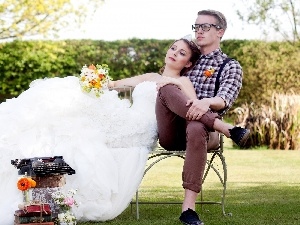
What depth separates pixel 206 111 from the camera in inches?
165

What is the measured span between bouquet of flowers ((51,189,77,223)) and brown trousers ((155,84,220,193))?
2.15 feet

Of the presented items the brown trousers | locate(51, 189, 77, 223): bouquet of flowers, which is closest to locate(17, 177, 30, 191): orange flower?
locate(51, 189, 77, 223): bouquet of flowers

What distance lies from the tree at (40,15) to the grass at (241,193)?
15.6 ft

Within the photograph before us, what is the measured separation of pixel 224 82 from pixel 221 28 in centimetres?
42

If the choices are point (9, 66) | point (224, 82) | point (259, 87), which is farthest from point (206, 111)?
point (9, 66)

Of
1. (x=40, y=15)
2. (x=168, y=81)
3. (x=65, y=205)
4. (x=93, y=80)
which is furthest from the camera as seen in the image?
(x=40, y=15)

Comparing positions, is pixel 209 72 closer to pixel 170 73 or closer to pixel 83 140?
pixel 170 73

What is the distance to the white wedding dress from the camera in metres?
4.24

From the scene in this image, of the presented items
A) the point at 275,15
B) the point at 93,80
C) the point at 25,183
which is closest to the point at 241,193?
the point at 93,80

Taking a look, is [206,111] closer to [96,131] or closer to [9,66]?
[96,131]

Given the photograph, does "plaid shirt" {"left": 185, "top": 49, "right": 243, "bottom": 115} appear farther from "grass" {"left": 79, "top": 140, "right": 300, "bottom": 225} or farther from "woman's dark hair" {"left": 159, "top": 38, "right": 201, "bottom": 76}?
"grass" {"left": 79, "top": 140, "right": 300, "bottom": 225}

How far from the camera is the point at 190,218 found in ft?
13.2

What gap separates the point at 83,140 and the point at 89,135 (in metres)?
0.07

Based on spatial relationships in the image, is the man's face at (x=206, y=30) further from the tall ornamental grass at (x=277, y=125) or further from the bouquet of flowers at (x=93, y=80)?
the tall ornamental grass at (x=277, y=125)
